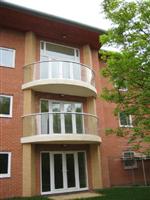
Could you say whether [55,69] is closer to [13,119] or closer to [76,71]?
[76,71]

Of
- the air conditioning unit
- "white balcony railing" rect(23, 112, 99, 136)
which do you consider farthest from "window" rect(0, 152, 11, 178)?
the air conditioning unit

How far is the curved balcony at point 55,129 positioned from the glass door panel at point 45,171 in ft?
4.33

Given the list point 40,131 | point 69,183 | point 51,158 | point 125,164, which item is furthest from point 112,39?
point 125,164

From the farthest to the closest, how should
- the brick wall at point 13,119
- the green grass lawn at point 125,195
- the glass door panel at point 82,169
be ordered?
1. the glass door panel at point 82,169
2. the brick wall at point 13,119
3. the green grass lawn at point 125,195

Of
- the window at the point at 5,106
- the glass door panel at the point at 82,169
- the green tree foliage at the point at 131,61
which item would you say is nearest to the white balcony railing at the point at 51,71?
the window at the point at 5,106

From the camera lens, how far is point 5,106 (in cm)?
1342

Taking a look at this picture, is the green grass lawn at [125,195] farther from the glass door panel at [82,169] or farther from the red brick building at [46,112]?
the red brick building at [46,112]

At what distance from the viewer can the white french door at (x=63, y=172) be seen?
43.6ft

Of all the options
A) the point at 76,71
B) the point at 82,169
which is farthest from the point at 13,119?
the point at 82,169

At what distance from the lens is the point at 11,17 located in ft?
45.0

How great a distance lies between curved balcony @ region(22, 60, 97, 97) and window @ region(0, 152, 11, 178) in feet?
13.2

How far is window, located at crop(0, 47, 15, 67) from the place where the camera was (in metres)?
14.2

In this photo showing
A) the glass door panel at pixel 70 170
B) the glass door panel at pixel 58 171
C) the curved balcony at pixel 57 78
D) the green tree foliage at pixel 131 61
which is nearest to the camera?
the green tree foliage at pixel 131 61

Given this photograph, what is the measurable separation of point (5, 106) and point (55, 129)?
10.5 ft
